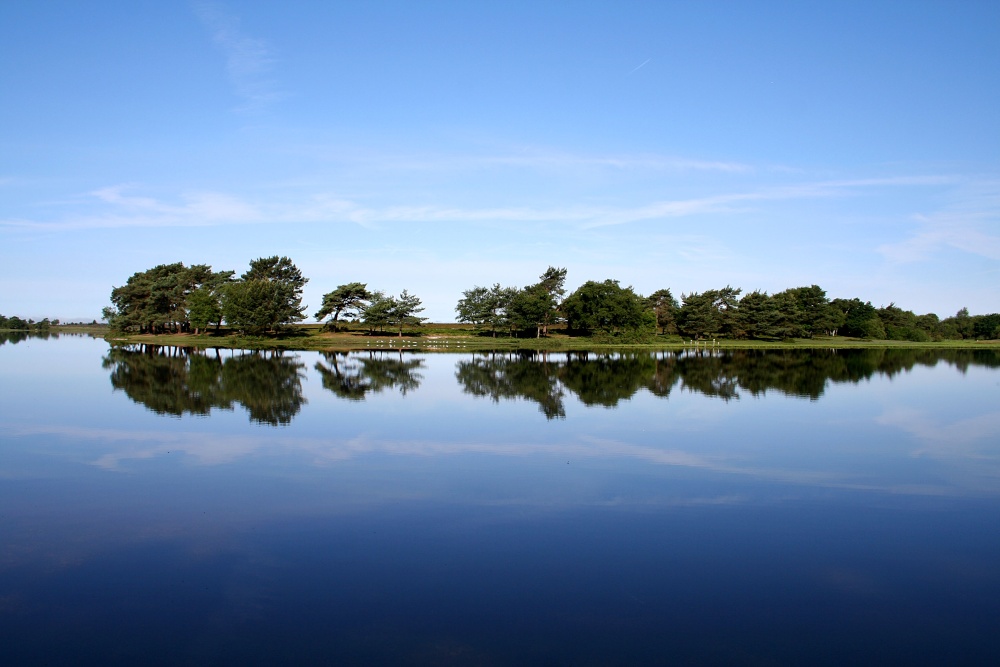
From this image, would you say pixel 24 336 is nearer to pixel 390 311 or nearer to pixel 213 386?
pixel 390 311

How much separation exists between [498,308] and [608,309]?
1244 centimetres

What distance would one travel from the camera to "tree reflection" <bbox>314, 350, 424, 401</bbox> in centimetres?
2732

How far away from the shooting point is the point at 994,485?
12.8 metres

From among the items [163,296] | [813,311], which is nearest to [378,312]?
[163,296]

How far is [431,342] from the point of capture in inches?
2808

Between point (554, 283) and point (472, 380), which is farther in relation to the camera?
point (554, 283)

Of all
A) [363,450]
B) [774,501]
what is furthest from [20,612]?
[774,501]

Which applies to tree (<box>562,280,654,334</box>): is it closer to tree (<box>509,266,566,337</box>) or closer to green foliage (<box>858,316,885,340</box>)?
tree (<box>509,266,566,337</box>)

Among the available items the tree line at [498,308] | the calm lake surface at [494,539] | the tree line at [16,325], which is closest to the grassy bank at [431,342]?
the tree line at [498,308]

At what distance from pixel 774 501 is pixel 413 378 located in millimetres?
22692

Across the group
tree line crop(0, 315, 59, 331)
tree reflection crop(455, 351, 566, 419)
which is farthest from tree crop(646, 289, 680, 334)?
tree line crop(0, 315, 59, 331)

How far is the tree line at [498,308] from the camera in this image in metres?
73.3

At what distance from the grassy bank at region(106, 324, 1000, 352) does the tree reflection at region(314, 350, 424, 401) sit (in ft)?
54.6

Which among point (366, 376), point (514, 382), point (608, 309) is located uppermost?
point (608, 309)
